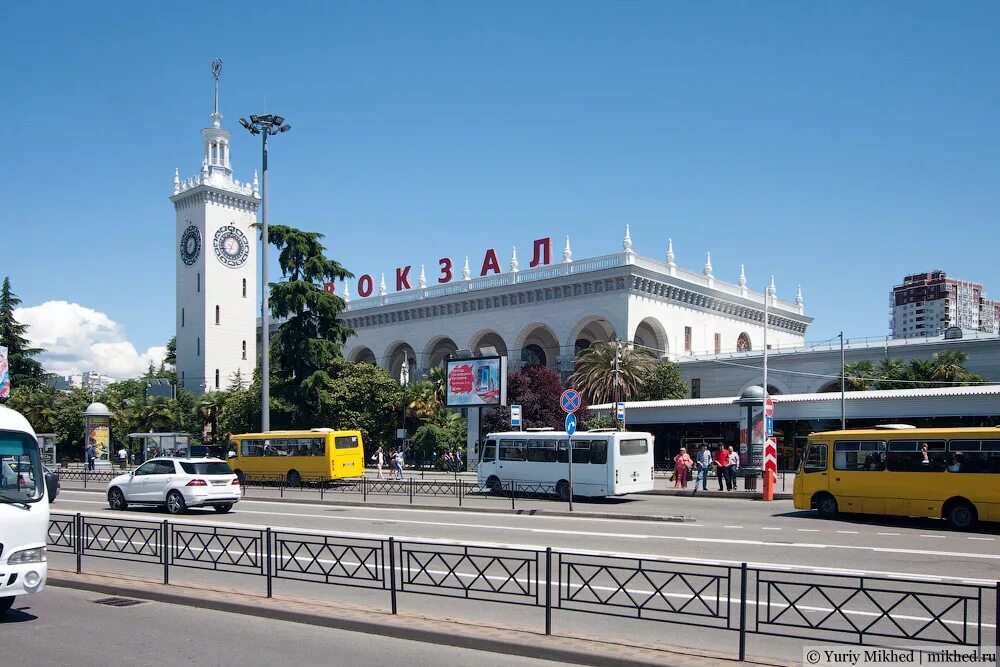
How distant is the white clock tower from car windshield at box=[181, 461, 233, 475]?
174ft

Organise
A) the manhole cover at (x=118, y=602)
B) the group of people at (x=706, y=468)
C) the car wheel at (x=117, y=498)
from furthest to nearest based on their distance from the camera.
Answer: the group of people at (x=706, y=468), the car wheel at (x=117, y=498), the manhole cover at (x=118, y=602)

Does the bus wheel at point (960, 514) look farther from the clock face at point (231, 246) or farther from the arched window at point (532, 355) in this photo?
the clock face at point (231, 246)

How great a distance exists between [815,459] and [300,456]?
2097cm

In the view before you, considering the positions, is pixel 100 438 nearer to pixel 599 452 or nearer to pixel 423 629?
pixel 599 452

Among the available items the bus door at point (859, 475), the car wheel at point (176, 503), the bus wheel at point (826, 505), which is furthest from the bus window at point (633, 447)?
the car wheel at point (176, 503)

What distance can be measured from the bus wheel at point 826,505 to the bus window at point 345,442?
19.2 meters

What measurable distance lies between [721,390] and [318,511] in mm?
35510

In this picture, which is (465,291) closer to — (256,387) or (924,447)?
(256,387)

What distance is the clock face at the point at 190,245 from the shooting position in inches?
2918

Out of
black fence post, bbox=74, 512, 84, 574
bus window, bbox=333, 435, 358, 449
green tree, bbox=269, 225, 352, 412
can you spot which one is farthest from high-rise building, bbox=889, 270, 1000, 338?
black fence post, bbox=74, 512, 84, 574

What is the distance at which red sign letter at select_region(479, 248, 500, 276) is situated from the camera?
206 feet

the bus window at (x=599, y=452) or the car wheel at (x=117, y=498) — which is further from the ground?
the bus window at (x=599, y=452)

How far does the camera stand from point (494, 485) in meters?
28.5

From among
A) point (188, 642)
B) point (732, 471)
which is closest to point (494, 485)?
point (732, 471)
